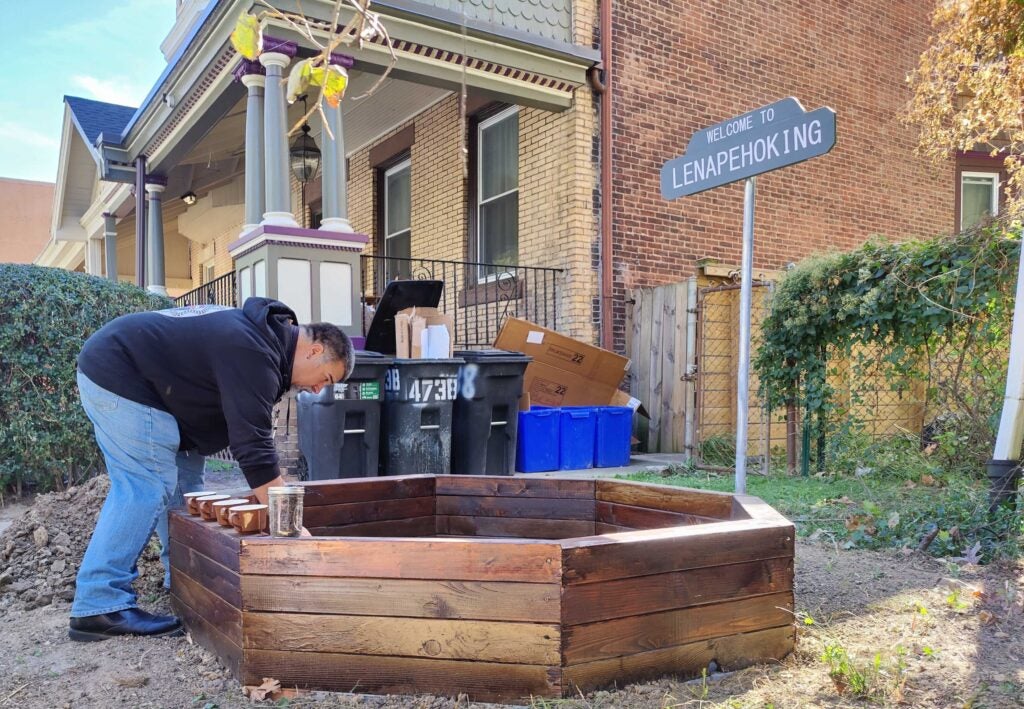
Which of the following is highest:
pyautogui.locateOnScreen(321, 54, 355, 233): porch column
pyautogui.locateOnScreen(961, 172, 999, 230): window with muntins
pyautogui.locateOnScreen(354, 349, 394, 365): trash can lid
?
pyautogui.locateOnScreen(961, 172, 999, 230): window with muntins

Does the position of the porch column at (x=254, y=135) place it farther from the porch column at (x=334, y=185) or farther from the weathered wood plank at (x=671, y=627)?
the weathered wood plank at (x=671, y=627)

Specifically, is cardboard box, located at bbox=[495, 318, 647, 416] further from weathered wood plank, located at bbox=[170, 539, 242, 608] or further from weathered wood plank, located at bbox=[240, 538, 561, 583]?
weathered wood plank, located at bbox=[240, 538, 561, 583]

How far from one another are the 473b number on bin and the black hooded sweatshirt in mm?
3117

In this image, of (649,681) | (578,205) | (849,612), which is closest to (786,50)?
(578,205)

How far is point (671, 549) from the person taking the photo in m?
2.55

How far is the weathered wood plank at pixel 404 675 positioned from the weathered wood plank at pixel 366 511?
1.05m

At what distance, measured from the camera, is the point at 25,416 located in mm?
5758

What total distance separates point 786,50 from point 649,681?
10567 mm

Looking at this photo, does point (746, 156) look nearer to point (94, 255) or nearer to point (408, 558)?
point (408, 558)

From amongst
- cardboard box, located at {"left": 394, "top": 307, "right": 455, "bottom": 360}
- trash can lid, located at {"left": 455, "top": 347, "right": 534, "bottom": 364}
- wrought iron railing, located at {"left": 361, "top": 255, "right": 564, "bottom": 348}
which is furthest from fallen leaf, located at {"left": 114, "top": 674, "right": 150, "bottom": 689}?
wrought iron railing, located at {"left": 361, "top": 255, "right": 564, "bottom": 348}

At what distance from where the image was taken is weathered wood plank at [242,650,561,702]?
7.89ft

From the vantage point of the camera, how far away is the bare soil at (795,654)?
2.51 metres

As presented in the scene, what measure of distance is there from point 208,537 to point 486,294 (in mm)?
7150

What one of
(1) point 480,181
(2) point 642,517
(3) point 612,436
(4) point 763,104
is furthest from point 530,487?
(4) point 763,104
